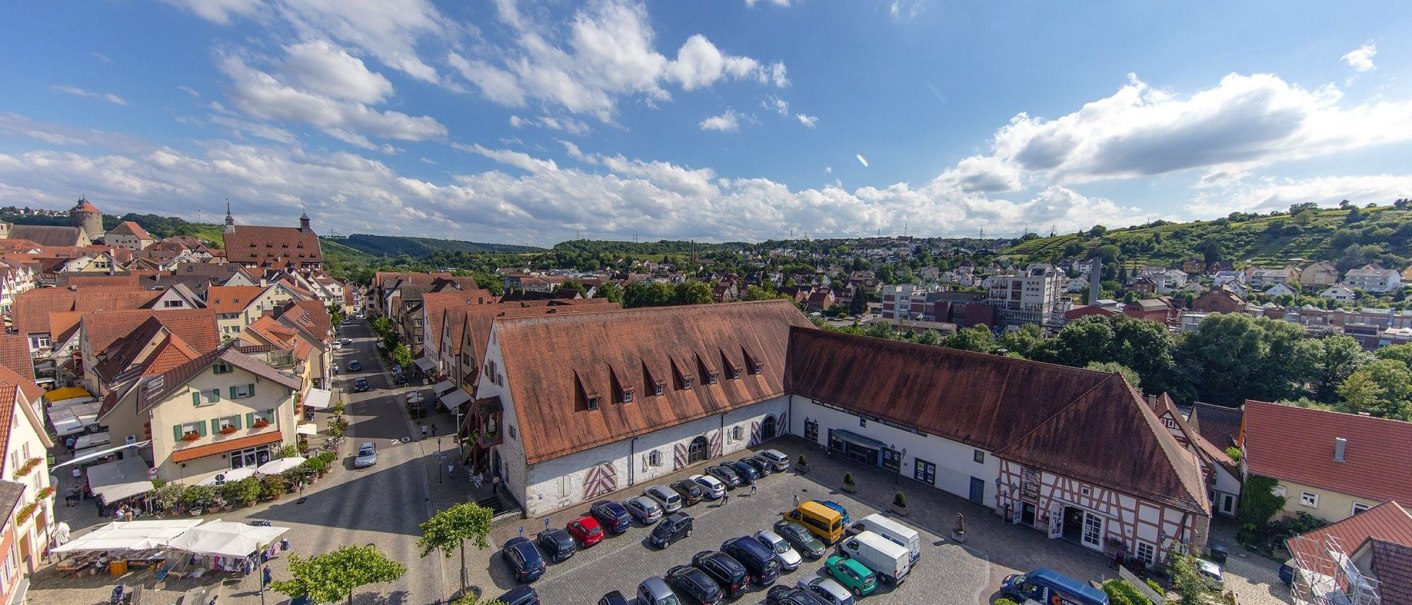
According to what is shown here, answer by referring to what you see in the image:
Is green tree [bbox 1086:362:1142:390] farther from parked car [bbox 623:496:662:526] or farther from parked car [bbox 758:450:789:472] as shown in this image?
parked car [bbox 623:496:662:526]

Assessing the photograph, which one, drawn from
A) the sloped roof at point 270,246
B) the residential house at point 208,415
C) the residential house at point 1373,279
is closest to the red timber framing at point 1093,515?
the residential house at point 208,415

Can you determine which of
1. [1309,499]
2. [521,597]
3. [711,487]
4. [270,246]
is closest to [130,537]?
[521,597]

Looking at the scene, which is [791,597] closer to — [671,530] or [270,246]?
[671,530]

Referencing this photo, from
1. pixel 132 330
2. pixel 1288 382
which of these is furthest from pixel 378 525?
pixel 1288 382

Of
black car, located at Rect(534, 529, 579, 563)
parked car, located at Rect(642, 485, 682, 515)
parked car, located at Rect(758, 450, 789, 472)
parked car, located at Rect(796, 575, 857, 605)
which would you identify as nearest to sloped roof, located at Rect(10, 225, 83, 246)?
black car, located at Rect(534, 529, 579, 563)

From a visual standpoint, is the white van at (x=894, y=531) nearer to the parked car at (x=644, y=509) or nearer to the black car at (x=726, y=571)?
the black car at (x=726, y=571)

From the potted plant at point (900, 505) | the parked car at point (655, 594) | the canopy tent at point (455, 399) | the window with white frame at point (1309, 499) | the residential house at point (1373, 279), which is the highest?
the residential house at point (1373, 279)
